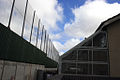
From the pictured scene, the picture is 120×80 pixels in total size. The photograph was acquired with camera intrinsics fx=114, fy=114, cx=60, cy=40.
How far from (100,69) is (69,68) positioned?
6.08 ft

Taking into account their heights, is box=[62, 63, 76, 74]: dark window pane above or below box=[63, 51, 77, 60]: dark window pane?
below

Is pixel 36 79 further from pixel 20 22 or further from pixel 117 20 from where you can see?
pixel 117 20

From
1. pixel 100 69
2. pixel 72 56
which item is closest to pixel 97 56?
pixel 100 69

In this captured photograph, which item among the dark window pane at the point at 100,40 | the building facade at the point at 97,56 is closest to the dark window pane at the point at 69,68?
the building facade at the point at 97,56

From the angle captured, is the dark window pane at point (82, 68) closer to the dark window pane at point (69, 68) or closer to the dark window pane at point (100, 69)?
the dark window pane at point (69, 68)

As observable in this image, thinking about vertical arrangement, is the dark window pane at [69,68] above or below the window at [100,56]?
below

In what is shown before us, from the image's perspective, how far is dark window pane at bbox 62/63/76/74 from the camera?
674 cm

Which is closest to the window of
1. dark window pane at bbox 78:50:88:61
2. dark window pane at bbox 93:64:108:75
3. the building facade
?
the building facade

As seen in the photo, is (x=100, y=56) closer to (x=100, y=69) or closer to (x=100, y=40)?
(x=100, y=69)

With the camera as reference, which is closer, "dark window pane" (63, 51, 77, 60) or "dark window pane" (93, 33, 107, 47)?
"dark window pane" (63, 51, 77, 60)

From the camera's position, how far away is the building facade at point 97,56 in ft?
22.2

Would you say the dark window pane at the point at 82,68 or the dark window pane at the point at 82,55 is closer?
the dark window pane at the point at 82,68

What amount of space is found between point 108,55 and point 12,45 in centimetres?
589

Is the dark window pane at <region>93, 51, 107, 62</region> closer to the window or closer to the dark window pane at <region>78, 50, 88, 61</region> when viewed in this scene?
the window
